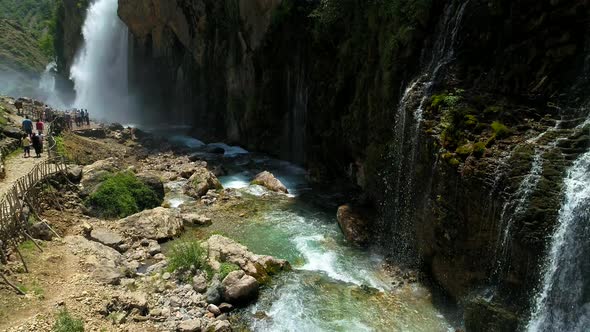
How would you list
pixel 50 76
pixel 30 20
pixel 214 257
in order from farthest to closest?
pixel 30 20 → pixel 50 76 → pixel 214 257

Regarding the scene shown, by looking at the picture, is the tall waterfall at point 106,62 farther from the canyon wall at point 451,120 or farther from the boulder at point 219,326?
the boulder at point 219,326

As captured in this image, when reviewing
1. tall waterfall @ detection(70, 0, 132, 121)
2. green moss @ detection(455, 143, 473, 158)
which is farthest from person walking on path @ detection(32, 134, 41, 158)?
tall waterfall @ detection(70, 0, 132, 121)

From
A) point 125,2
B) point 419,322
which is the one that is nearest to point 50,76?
point 125,2

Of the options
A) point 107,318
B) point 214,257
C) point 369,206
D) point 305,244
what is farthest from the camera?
point 369,206

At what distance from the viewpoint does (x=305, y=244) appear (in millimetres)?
16844

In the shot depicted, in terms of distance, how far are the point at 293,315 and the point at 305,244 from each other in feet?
15.2

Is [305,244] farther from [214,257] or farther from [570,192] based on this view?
[570,192]

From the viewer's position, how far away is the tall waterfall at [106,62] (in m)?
53.8

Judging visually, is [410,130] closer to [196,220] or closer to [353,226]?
[353,226]

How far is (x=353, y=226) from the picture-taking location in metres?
17.1

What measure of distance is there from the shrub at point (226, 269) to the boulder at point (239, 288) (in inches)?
12.3

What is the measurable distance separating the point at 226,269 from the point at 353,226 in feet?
18.0

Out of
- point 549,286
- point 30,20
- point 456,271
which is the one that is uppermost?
point 30,20

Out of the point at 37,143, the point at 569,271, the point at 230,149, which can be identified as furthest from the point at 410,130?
the point at 230,149
